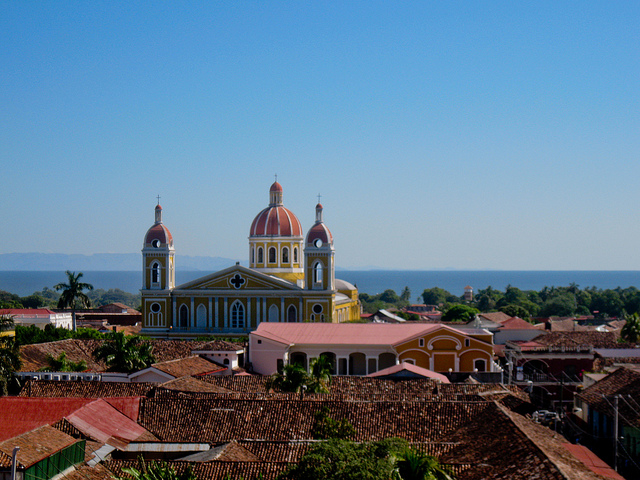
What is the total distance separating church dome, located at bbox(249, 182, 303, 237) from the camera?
6788 centimetres

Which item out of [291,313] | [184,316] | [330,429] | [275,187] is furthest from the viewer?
[275,187]

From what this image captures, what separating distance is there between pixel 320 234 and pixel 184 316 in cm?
1224

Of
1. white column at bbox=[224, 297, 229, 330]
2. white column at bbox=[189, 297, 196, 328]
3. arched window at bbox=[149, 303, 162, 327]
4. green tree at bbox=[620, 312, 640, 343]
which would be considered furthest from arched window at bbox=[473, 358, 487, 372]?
arched window at bbox=[149, 303, 162, 327]

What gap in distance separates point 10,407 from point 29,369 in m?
15.2

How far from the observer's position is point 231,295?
6338cm

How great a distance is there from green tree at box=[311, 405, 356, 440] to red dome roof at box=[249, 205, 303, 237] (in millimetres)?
44415


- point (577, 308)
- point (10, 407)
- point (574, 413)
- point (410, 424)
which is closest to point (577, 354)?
point (574, 413)

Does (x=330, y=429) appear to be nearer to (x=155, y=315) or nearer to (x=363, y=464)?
(x=363, y=464)

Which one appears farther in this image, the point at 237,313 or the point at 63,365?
the point at 237,313

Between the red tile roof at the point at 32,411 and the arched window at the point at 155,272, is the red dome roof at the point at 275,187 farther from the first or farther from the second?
the red tile roof at the point at 32,411

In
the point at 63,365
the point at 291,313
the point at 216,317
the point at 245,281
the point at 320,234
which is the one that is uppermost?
the point at 320,234

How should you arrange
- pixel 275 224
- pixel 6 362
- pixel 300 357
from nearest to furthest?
pixel 6 362
pixel 300 357
pixel 275 224

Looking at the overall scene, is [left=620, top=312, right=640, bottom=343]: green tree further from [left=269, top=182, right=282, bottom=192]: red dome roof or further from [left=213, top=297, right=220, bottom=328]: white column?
[left=269, top=182, right=282, bottom=192]: red dome roof

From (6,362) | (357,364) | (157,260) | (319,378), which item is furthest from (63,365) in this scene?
(157,260)
